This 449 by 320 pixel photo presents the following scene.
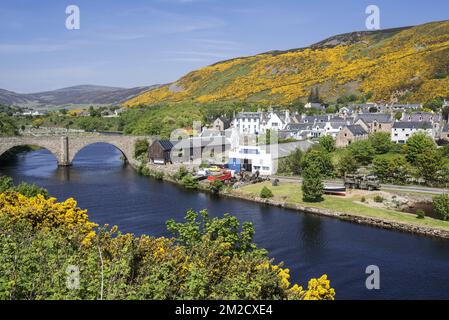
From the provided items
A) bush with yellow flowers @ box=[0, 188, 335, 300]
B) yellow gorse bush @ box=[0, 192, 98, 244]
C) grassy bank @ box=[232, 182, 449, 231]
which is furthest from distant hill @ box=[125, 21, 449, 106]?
bush with yellow flowers @ box=[0, 188, 335, 300]

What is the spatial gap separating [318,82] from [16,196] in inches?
4264

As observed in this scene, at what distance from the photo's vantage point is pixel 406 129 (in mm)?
60938

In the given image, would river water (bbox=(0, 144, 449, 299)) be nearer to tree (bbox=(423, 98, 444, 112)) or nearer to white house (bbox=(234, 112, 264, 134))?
white house (bbox=(234, 112, 264, 134))

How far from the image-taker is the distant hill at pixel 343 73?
4136 inches

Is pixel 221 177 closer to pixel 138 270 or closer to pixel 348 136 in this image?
pixel 348 136

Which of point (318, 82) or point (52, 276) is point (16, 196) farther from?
point (318, 82)

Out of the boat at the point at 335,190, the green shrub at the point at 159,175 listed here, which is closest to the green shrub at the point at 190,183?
the green shrub at the point at 159,175

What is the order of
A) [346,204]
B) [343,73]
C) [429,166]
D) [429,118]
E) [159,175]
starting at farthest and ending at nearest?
1. [343,73]
2. [429,118]
3. [159,175]
4. [429,166]
5. [346,204]

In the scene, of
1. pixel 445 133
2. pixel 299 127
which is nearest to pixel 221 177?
pixel 299 127

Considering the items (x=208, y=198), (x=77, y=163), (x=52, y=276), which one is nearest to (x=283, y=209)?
(x=208, y=198)

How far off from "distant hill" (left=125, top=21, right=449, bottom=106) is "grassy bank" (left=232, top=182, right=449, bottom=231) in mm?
60981

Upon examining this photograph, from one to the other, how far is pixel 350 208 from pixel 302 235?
7.21 meters

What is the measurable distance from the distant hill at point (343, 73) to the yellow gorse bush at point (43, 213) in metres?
84.1

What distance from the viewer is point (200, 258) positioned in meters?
15.5
